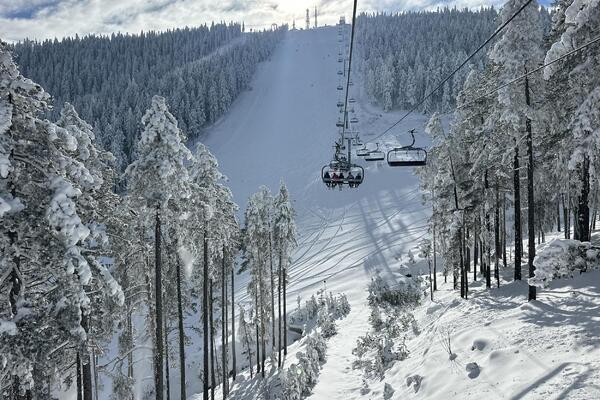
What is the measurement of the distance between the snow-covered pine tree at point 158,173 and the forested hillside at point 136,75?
80.1 m

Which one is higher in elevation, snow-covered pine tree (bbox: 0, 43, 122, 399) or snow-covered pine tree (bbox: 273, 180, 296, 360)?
snow-covered pine tree (bbox: 0, 43, 122, 399)

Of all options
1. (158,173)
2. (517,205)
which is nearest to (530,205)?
(517,205)

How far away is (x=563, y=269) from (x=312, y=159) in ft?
260

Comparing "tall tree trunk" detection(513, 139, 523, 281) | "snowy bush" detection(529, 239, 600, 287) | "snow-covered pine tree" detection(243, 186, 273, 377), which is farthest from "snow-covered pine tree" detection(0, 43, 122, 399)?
Answer: "snow-covered pine tree" detection(243, 186, 273, 377)

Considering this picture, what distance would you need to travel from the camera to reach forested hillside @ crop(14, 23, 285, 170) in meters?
108

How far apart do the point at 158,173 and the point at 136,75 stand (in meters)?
146

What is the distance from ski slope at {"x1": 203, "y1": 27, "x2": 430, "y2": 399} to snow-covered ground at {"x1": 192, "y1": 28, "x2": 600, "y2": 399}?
0.24 metres

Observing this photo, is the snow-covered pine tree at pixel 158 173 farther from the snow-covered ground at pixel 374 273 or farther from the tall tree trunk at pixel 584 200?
the tall tree trunk at pixel 584 200

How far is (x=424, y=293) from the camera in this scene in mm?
37312

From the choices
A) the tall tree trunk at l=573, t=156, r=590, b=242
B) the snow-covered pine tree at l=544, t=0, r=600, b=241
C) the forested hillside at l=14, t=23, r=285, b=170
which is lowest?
the tall tree trunk at l=573, t=156, r=590, b=242

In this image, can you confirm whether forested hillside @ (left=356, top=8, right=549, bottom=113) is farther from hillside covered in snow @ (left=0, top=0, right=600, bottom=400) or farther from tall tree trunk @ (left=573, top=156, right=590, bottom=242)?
tall tree trunk @ (left=573, top=156, right=590, bottom=242)

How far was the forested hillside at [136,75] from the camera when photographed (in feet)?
356

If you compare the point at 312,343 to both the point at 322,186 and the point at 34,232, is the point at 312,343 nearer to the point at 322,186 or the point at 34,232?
the point at 34,232

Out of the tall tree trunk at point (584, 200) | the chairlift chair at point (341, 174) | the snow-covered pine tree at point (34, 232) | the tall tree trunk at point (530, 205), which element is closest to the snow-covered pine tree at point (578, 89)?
the tall tree trunk at point (584, 200)
